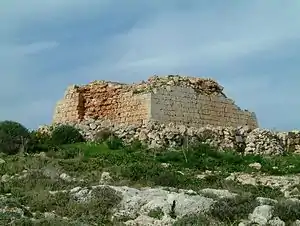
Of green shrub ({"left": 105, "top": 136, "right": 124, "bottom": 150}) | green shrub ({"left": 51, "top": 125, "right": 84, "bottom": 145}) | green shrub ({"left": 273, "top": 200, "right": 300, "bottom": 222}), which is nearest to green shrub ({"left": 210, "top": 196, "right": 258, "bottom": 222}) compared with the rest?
green shrub ({"left": 273, "top": 200, "right": 300, "bottom": 222})

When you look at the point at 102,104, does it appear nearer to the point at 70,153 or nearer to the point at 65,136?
the point at 65,136

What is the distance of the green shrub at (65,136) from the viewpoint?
25906 millimetres

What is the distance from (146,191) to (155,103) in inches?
594

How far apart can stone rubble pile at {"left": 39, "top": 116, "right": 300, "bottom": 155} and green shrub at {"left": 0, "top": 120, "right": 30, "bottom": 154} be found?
287 centimetres

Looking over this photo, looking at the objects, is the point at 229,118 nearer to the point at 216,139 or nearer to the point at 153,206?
the point at 216,139

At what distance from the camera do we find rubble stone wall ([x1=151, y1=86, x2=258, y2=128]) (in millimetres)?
28141

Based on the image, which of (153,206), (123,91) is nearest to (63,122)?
(123,91)

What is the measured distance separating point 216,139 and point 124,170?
8931 mm

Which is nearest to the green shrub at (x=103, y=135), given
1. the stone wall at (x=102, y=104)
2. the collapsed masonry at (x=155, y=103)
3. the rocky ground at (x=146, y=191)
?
the collapsed masonry at (x=155, y=103)

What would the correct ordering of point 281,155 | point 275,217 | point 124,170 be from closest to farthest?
point 275,217 < point 124,170 < point 281,155

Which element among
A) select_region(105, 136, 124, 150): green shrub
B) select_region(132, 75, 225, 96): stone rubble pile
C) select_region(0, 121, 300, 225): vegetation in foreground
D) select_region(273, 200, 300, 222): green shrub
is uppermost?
select_region(132, 75, 225, 96): stone rubble pile

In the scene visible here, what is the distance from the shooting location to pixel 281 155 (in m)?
24.7

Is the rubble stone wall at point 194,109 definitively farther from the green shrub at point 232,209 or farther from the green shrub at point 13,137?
the green shrub at point 232,209

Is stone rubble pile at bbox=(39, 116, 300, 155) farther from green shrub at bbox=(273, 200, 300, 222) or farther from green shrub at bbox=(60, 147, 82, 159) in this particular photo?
green shrub at bbox=(273, 200, 300, 222)
